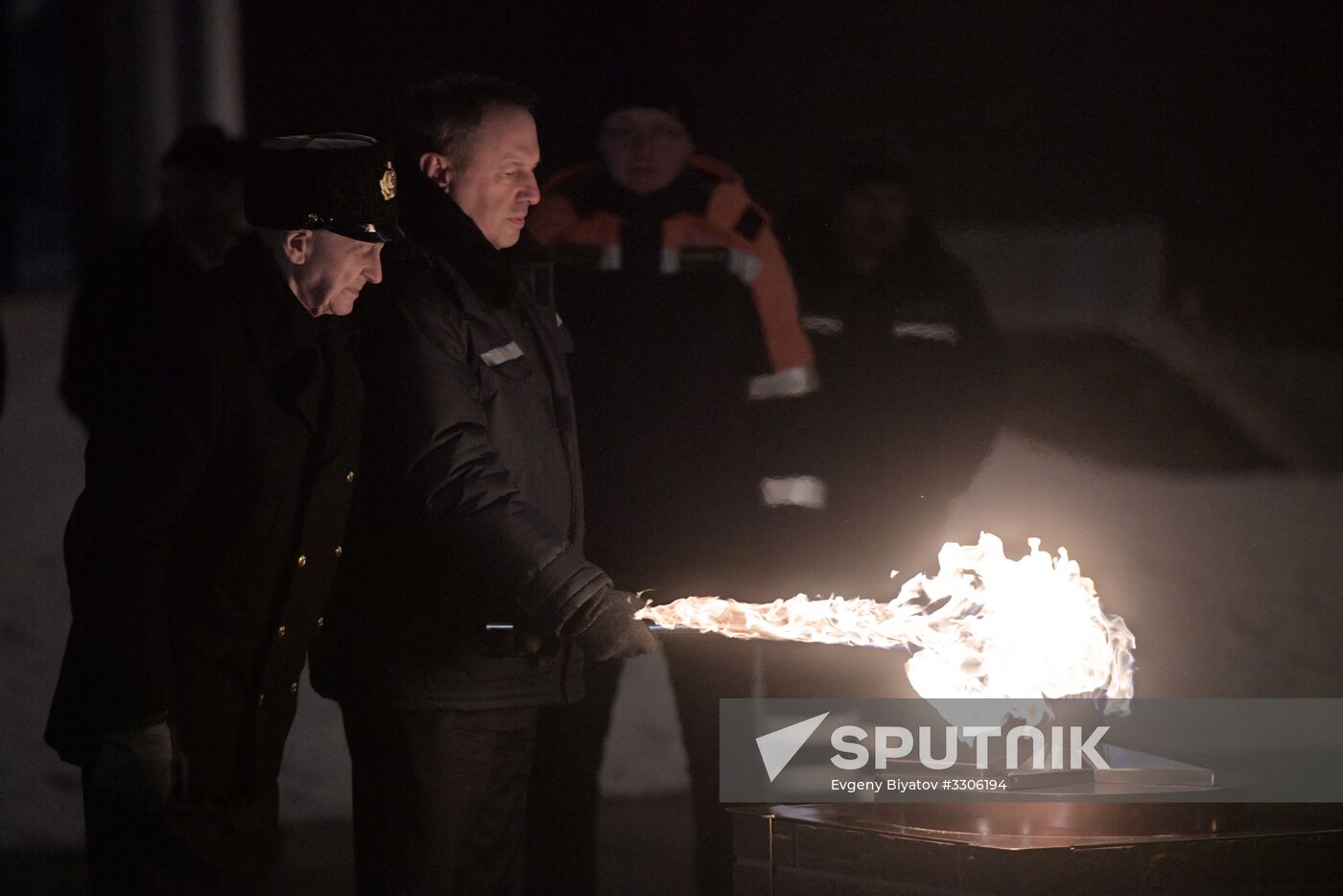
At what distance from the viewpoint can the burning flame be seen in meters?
3.25

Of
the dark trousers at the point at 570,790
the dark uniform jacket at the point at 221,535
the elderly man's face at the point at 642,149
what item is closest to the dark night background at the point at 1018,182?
the elderly man's face at the point at 642,149

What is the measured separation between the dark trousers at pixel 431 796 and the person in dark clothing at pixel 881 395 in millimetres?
1363

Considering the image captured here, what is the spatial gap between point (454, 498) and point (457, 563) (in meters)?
0.18

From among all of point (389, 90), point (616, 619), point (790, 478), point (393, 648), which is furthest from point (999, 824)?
point (389, 90)

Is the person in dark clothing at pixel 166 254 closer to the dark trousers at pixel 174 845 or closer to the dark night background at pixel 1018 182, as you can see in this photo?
the dark night background at pixel 1018 182

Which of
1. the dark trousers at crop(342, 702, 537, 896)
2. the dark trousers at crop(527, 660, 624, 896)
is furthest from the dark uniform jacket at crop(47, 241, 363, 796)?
the dark trousers at crop(527, 660, 624, 896)

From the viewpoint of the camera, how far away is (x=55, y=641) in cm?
539

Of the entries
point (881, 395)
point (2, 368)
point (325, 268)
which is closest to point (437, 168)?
point (325, 268)

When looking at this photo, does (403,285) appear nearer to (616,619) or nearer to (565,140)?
(616,619)

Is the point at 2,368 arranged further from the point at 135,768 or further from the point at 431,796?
the point at 135,768

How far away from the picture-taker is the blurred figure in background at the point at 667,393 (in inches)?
172

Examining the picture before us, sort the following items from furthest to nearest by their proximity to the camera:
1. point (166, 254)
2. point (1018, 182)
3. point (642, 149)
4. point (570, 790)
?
1. point (1018, 182)
2. point (166, 254)
3. point (642, 149)
4. point (570, 790)

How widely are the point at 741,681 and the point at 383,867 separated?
124 cm

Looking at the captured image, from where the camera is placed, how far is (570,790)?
4359 millimetres
